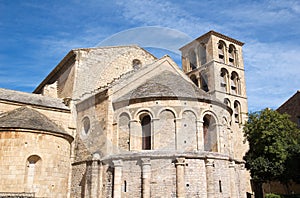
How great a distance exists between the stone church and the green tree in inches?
217

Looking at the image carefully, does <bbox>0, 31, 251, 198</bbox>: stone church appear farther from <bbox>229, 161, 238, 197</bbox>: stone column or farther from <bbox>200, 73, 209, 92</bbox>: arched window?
<bbox>200, 73, 209, 92</bbox>: arched window

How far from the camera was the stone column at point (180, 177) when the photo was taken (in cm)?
1470

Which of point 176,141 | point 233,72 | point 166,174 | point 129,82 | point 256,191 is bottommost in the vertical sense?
point 256,191

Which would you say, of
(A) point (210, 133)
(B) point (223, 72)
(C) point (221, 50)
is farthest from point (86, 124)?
(C) point (221, 50)

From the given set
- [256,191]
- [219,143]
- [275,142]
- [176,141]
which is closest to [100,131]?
[176,141]

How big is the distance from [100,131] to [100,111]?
132 centimetres

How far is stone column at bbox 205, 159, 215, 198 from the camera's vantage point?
1543cm

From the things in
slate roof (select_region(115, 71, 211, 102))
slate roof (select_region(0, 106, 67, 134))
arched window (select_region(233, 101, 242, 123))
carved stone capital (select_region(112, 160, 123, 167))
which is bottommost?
carved stone capital (select_region(112, 160, 123, 167))

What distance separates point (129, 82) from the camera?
19.2m

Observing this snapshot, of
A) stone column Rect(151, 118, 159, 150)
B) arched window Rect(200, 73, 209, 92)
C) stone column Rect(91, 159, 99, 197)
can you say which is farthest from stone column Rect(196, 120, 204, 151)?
arched window Rect(200, 73, 209, 92)

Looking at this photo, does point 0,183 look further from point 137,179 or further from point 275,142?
point 275,142

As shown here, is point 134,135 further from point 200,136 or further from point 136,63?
point 136,63

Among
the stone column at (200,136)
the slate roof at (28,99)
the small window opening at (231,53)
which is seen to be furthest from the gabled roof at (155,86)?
A: the small window opening at (231,53)

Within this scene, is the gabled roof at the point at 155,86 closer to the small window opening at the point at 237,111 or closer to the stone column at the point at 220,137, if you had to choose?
the stone column at the point at 220,137
